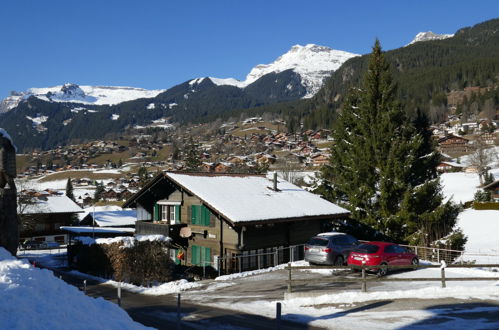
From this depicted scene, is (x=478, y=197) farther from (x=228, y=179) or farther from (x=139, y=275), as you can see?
(x=139, y=275)

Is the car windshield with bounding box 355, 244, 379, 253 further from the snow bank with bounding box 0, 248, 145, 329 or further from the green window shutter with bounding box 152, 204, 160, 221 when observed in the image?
the green window shutter with bounding box 152, 204, 160, 221

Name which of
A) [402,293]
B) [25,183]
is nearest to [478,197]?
[402,293]

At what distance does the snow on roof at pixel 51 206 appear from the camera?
6409cm

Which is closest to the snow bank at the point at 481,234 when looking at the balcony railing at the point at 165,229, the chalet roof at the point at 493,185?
the chalet roof at the point at 493,185

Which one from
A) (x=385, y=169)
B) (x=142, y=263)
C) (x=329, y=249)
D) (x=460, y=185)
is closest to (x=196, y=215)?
(x=142, y=263)

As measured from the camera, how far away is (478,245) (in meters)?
41.4

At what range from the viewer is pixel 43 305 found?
9141 millimetres

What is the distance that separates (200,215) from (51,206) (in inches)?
1862

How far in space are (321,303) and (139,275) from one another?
39.0 ft

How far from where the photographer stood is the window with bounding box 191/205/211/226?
2862 cm

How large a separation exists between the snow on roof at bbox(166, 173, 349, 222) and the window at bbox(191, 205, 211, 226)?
121 cm

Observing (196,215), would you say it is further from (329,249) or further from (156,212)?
(329,249)

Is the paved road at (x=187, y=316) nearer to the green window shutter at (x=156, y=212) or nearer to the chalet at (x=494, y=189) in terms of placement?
the green window shutter at (x=156, y=212)

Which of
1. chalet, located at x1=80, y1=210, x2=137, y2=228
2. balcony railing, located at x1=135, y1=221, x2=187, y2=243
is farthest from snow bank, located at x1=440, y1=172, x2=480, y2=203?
balcony railing, located at x1=135, y1=221, x2=187, y2=243
